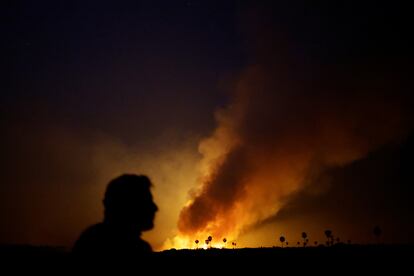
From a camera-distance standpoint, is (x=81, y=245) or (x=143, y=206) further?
(x=143, y=206)

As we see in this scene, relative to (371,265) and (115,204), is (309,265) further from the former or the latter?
→ (115,204)

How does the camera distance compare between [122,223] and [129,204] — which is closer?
[122,223]

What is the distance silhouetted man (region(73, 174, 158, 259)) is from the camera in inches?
175

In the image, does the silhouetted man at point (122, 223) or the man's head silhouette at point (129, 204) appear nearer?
the silhouetted man at point (122, 223)

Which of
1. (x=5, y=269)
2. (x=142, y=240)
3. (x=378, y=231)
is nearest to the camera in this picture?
(x=142, y=240)

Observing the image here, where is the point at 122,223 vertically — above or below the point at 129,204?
below

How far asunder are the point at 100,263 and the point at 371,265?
13.4 m

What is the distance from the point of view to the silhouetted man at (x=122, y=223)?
175 inches

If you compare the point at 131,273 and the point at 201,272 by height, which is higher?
the point at 201,272

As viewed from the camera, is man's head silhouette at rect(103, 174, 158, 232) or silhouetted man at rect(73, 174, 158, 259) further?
man's head silhouette at rect(103, 174, 158, 232)

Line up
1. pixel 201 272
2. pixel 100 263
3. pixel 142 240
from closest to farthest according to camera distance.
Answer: pixel 100 263 → pixel 142 240 → pixel 201 272

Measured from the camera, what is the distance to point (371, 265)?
46.6 ft

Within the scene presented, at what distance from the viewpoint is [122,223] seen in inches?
188

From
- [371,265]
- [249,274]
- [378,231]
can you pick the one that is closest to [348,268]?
[371,265]
